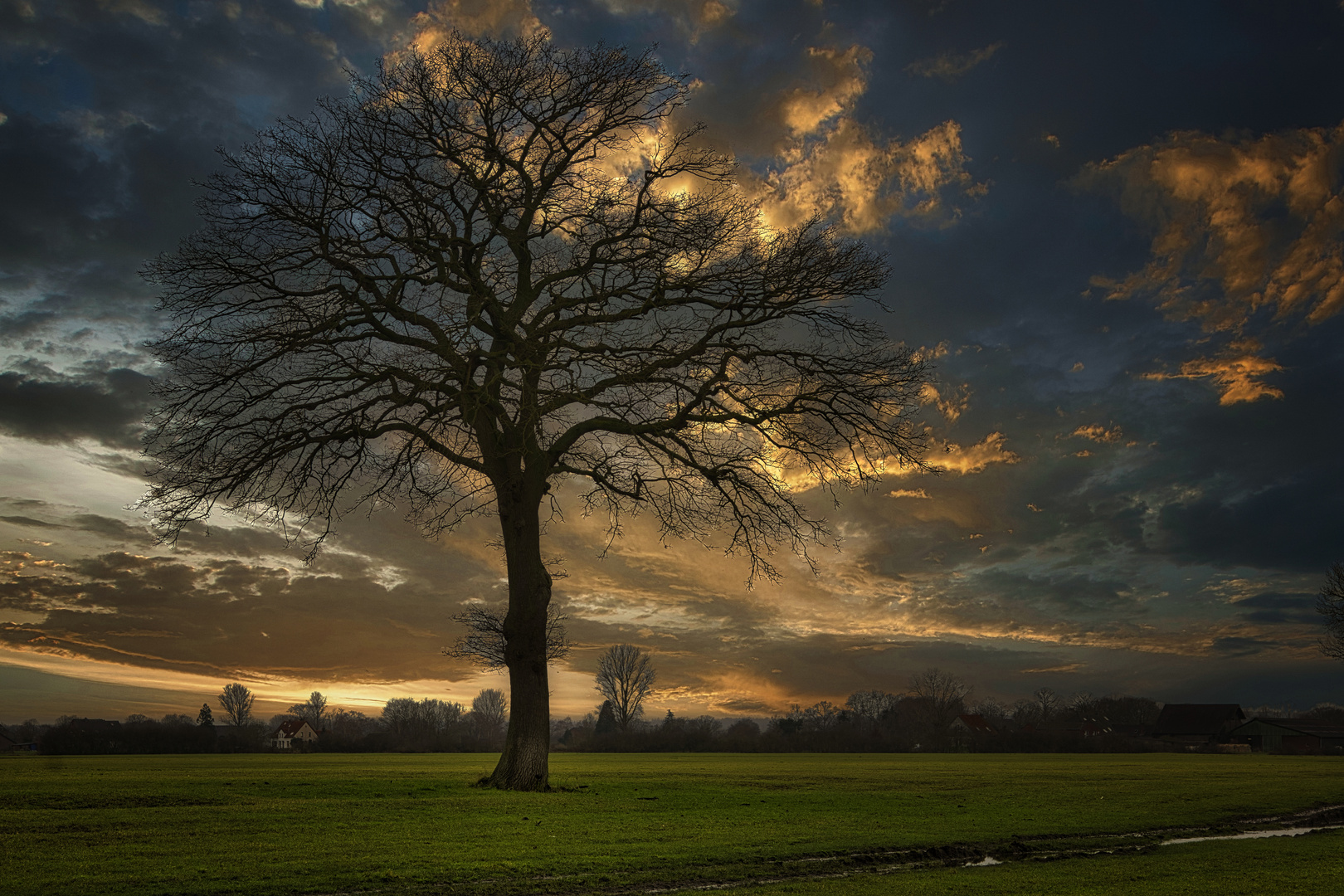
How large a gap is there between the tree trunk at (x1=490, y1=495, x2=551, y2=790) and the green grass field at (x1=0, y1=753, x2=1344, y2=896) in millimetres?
867

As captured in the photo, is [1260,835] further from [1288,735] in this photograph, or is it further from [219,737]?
[1288,735]

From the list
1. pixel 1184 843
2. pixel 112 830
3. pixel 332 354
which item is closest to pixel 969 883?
pixel 1184 843

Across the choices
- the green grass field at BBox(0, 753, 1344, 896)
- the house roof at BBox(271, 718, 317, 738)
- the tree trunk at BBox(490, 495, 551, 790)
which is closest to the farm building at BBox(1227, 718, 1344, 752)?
the green grass field at BBox(0, 753, 1344, 896)

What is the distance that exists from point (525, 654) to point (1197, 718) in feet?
410

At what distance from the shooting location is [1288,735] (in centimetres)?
9875

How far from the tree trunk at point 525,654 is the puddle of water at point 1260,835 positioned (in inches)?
464

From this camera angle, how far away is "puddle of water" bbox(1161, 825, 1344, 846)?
14.5 meters

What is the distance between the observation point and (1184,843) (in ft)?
46.2

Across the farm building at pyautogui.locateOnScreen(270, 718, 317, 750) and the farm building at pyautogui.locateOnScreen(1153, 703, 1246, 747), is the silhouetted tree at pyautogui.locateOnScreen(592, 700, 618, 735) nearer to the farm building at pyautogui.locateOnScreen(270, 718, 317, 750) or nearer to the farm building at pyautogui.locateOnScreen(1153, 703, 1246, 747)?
the farm building at pyautogui.locateOnScreen(270, 718, 317, 750)

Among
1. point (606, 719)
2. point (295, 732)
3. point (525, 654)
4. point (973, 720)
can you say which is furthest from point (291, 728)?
point (525, 654)

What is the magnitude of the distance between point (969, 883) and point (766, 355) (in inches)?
482

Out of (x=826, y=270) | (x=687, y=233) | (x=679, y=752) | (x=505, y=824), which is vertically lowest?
(x=679, y=752)

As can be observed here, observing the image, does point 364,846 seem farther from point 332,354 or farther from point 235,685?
point 235,685

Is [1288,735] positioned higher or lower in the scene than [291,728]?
lower
